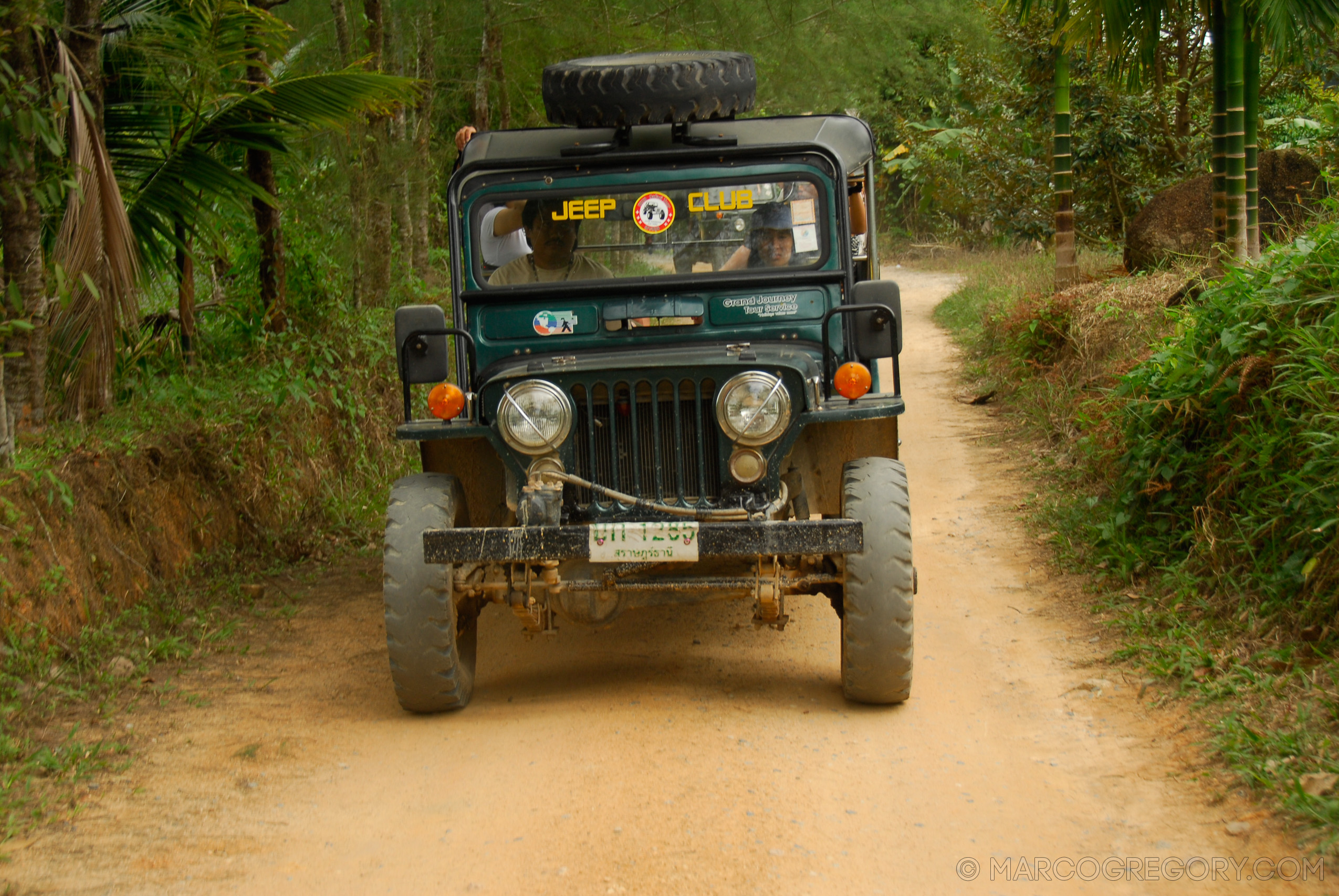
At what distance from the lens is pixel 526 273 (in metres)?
5.22

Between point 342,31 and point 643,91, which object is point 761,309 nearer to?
point 643,91

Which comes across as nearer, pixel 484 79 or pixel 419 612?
pixel 419 612

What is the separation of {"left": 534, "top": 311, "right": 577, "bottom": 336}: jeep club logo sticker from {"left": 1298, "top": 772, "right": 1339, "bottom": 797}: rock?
10.4 feet

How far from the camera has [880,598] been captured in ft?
14.3

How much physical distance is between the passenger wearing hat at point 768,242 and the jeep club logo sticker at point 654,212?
311 millimetres

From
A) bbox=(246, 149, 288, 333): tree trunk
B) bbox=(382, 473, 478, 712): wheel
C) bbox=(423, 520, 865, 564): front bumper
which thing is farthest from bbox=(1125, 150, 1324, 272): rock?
bbox=(382, 473, 478, 712): wheel

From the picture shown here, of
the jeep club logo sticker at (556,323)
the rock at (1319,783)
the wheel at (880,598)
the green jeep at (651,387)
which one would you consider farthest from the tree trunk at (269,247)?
the rock at (1319,783)

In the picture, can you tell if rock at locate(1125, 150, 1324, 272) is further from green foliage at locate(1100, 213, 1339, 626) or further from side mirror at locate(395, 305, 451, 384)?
side mirror at locate(395, 305, 451, 384)

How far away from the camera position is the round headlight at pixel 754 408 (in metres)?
4.42

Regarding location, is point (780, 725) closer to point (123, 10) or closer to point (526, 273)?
point (526, 273)

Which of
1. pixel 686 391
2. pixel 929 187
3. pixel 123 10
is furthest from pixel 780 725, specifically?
pixel 929 187

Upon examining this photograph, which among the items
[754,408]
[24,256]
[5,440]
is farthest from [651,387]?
[24,256]

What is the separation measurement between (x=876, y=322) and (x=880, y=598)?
119cm

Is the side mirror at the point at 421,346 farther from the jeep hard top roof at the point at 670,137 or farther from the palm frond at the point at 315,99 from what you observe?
the palm frond at the point at 315,99
